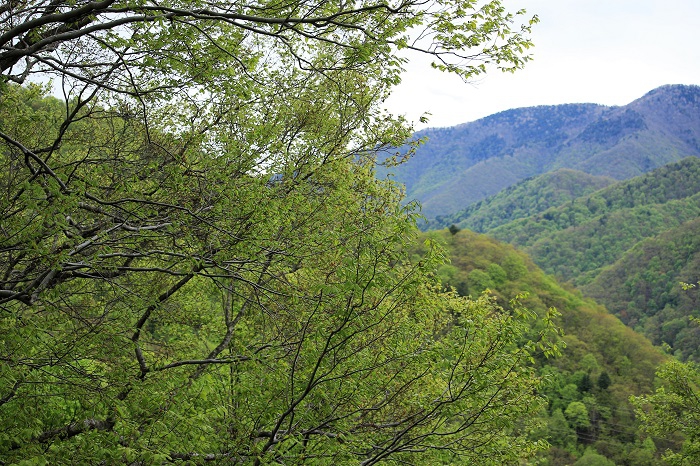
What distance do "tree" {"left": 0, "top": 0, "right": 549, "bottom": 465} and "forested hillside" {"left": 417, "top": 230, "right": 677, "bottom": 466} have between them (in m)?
51.3

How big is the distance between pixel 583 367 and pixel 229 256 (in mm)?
82533

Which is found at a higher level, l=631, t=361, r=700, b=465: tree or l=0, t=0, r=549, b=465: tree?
l=0, t=0, r=549, b=465: tree

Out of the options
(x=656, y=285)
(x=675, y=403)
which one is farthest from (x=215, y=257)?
(x=656, y=285)

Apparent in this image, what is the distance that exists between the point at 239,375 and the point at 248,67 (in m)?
4.62

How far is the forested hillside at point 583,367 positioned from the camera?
68.8 metres

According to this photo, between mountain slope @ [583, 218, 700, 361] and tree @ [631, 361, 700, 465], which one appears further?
mountain slope @ [583, 218, 700, 361]

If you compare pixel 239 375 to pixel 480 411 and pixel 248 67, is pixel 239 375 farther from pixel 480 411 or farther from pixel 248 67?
pixel 248 67

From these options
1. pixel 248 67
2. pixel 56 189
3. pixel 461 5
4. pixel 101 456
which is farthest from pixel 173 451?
pixel 461 5

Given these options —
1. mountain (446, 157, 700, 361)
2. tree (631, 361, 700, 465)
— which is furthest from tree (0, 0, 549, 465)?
mountain (446, 157, 700, 361)

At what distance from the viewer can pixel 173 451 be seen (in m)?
6.96

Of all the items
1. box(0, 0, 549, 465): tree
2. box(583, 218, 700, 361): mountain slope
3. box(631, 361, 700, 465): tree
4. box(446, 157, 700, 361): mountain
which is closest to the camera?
box(0, 0, 549, 465): tree

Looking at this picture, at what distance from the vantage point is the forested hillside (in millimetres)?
68812

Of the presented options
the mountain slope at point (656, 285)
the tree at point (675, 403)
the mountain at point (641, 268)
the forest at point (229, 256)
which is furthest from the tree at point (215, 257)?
the mountain slope at point (656, 285)

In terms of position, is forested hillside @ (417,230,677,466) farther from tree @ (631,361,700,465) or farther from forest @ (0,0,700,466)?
forest @ (0,0,700,466)
